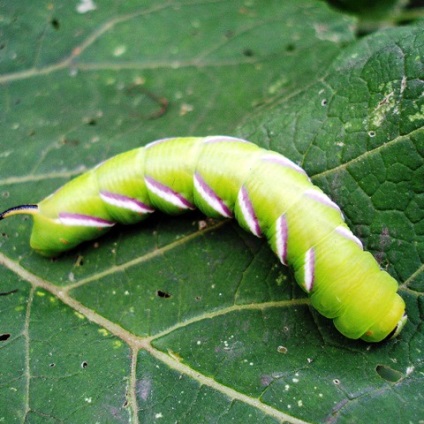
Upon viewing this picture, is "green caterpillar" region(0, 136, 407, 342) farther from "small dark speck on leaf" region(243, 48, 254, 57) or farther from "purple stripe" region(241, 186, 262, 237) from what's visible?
"small dark speck on leaf" region(243, 48, 254, 57)

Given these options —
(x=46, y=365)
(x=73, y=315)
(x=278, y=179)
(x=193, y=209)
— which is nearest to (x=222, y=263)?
(x=193, y=209)

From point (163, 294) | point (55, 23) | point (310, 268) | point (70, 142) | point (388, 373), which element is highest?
point (55, 23)

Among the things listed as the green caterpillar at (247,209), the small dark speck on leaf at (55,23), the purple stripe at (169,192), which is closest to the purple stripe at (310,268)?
the green caterpillar at (247,209)

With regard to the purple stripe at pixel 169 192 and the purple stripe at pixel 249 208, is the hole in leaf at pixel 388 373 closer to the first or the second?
the purple stripe at pixel 249 208

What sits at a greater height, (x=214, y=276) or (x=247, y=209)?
(x=247, y=209)

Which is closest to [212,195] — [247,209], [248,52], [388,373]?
[247,209]

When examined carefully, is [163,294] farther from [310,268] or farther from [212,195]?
[310,268]
